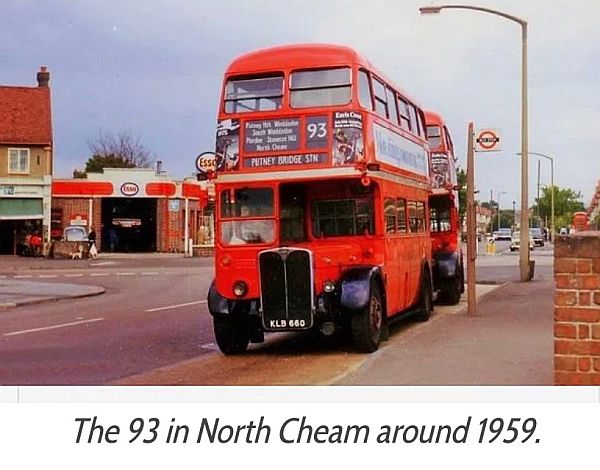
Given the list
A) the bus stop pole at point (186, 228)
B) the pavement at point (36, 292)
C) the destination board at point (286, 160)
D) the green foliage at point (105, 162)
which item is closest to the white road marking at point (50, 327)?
the bus stop pole at point (186, 228)

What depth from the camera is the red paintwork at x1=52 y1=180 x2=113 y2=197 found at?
5.93m

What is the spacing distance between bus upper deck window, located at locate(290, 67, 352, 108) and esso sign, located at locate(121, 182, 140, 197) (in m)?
1.22

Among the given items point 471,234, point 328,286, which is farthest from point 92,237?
point 471,234

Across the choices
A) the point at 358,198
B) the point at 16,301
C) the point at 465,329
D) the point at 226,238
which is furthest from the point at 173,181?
the point at 16,301

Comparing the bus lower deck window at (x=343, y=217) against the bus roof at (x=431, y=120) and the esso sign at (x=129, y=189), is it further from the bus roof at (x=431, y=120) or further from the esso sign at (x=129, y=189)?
the esso sign at (x=129, y=189)

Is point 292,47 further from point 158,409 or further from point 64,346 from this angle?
point 64,346

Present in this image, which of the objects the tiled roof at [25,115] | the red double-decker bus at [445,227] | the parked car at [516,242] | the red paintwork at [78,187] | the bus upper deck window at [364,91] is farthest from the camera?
the red double-decker bus at [445,227]

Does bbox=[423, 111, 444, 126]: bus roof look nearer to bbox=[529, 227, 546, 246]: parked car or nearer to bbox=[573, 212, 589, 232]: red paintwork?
bbox=[529, 227, 546, 246]: parked car

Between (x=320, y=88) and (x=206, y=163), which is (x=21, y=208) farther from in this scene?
(x=320, y=88)

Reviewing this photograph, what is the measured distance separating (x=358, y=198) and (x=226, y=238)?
3.16ft

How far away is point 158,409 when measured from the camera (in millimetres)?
4488

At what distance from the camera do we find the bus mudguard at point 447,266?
980 centimetres

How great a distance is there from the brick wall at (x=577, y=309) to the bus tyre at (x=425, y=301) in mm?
3796

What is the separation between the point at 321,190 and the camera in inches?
267
